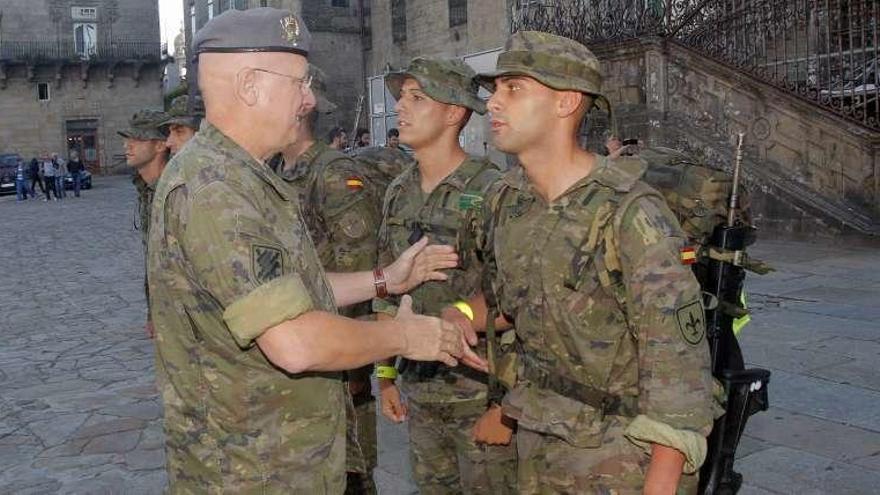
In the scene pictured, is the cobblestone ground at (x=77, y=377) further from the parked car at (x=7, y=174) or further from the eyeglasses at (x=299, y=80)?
the parked car at (x=7, y=174)

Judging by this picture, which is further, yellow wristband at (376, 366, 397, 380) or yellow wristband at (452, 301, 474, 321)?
yellow wristband at (376, 366, 397, 380)

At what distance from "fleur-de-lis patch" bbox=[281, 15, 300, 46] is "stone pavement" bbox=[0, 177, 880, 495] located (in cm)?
302

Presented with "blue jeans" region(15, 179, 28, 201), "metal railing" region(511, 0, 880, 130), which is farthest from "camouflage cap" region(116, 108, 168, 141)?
"blue jeans" region(15, 179, 28, 201)

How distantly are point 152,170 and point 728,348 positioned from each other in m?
4.79

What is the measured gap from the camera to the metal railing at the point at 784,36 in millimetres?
12781

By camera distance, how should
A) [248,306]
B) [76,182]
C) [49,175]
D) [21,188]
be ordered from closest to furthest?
[248,306] < [49,175] < [21,188] < [76,182]

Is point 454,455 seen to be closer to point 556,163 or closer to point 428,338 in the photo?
point 428,338

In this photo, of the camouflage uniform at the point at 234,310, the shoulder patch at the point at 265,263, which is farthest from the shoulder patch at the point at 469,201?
the shoulder patch at the point at 265,263

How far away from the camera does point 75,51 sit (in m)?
47.1

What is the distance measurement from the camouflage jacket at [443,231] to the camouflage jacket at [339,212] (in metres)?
0.28

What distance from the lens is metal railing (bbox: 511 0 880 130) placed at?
12.8 meters

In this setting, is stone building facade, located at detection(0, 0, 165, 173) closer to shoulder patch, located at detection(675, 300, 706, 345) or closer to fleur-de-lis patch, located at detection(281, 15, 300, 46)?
fleur-de-lis patch, located at detection(281, 15, 300, 46)

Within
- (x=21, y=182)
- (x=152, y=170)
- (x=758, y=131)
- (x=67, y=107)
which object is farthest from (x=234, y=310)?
(x=67, y=107)

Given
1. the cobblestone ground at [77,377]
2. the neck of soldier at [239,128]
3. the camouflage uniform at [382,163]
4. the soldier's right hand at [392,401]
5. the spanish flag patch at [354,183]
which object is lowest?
the cobblestone ground at [77,377]
